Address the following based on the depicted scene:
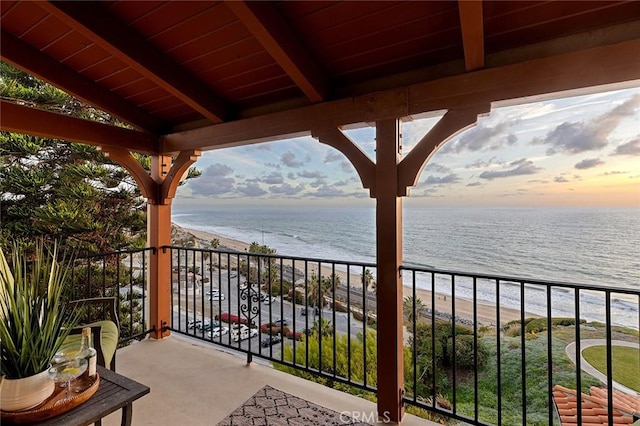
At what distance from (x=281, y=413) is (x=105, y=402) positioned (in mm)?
1278

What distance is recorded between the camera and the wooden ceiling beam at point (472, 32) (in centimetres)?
139

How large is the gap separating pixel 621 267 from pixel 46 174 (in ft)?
28.3

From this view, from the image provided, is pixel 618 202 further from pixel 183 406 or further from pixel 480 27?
pixel 183 406

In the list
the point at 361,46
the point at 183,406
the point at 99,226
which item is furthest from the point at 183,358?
the point at 99,226

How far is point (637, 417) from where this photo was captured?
1.74m

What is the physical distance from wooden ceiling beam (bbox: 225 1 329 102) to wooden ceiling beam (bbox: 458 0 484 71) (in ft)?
3.01

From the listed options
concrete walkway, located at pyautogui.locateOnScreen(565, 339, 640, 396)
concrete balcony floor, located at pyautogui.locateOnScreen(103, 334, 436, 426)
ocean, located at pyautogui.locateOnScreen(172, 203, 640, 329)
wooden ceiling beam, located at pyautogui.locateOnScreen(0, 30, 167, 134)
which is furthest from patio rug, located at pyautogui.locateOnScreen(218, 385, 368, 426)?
concrete walkway, located at pyautogui.locateOnScreen(565, 339, 640, 396)

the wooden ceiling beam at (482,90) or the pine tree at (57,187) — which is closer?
the wooden ceiling beam at (482,90)

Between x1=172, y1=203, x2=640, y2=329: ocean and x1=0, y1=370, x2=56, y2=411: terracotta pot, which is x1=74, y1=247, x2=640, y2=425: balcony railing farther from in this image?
x1=0, y1=370, x2=56, y2=411: terracotta pot

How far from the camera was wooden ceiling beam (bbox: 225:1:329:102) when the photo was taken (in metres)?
1.58

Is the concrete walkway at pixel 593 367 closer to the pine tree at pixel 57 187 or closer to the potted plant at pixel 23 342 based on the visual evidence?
the potted plant at pixel 23 342

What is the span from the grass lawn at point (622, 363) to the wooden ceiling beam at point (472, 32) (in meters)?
4.47

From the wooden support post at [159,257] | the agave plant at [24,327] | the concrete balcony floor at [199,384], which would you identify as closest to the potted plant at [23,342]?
the agave plant at [24,327]

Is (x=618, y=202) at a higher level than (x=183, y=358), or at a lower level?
higher
